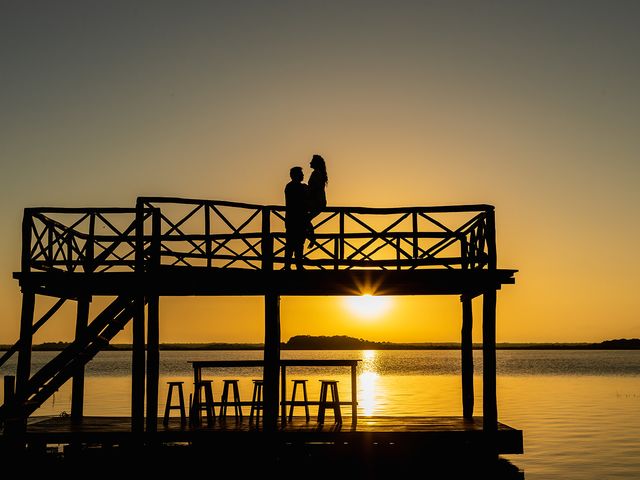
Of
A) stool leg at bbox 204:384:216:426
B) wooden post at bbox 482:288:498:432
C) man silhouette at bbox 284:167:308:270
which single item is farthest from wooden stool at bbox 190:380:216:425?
wooden post at bbox 482:288:498:432

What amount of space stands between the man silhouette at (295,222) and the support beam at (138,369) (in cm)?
317

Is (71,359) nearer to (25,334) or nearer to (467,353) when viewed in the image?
(25,334)

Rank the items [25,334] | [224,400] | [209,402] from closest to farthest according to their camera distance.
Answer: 1. [25,334]
2. [209,402]
3. [224,400]

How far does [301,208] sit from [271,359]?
10.7 ft

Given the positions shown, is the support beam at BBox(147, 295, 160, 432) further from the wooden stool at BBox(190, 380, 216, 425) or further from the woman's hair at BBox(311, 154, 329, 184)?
the woman's hair at BBox(311, 154, 329, 184)

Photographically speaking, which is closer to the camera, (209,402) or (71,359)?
(71,359)

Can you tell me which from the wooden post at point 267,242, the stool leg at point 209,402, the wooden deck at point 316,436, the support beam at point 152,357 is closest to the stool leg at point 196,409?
the stool leg at point 209,402

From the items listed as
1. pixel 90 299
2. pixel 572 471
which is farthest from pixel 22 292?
pixel 572 471

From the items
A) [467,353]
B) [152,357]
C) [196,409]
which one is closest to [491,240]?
[467,353]

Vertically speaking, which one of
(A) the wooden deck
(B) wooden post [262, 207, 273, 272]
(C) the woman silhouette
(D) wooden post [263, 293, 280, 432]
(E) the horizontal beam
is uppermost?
(C) the woman silhouette

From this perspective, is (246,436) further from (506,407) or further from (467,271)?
(506,407)

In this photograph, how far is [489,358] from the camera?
19.2m

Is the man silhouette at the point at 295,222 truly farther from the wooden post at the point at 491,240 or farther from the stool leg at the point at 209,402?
the wooden post at the point at 491,240

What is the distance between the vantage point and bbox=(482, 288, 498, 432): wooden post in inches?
747
